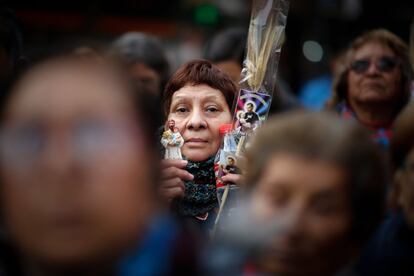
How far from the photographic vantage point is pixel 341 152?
2.54m

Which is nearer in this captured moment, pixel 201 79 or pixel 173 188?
pixel 173 188

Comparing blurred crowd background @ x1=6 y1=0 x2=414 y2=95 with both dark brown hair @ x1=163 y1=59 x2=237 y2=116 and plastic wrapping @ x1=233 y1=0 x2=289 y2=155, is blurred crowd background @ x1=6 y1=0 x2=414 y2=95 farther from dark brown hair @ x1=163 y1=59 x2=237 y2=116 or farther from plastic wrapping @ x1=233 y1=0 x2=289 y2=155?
plastic wrapping @ x1=233 y1=0 x2=289 y2=155

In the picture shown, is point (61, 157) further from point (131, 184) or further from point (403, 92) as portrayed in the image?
point (403, 92)

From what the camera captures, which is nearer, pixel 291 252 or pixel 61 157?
pixel 61 157

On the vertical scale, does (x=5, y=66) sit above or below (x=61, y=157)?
above

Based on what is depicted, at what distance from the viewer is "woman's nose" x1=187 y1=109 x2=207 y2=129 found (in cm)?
397

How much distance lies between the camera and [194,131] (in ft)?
13.1

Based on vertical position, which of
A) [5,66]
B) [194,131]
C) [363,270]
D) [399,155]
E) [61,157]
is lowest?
[363,270]

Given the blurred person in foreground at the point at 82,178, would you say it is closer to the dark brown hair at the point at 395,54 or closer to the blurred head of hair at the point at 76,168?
the blurred head of hair at the point at 76,168

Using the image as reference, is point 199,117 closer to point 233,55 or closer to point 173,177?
point 173,177

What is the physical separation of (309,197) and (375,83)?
2536 mm

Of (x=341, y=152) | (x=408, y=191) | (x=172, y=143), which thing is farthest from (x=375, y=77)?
(x=341, y=152)

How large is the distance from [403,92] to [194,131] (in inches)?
56.4

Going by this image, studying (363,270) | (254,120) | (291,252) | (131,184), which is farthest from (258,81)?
(131,184)
